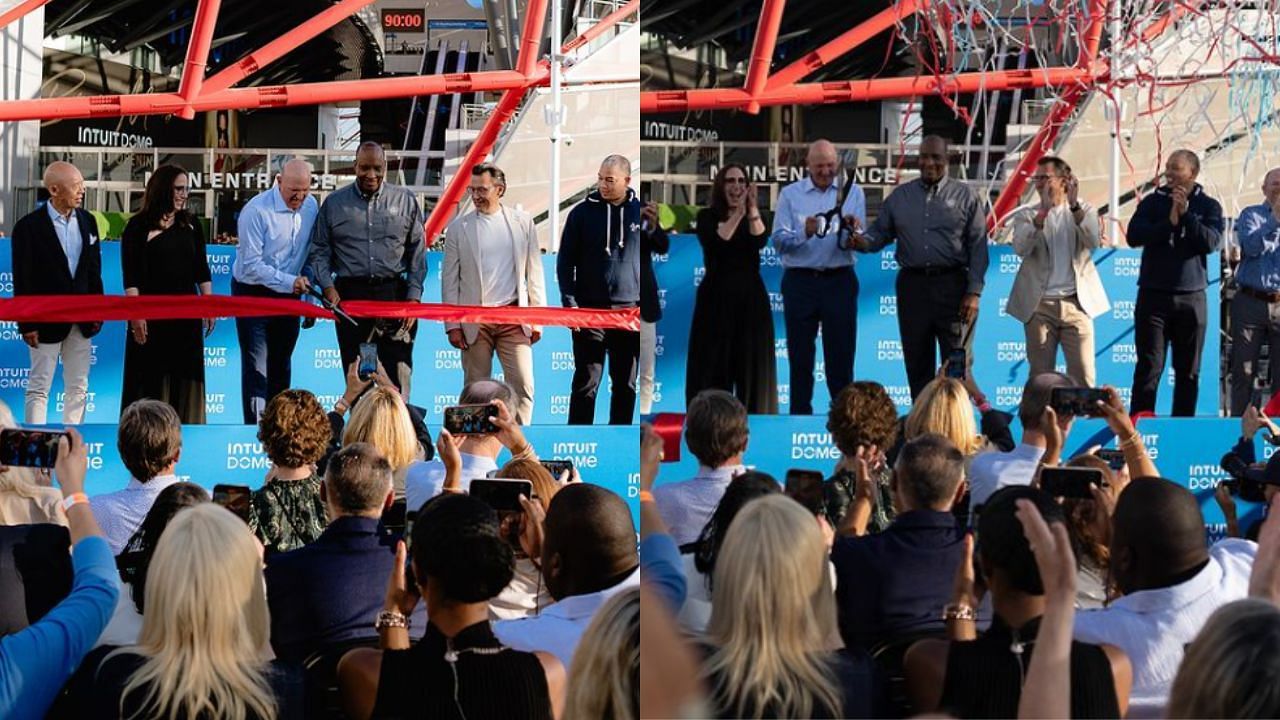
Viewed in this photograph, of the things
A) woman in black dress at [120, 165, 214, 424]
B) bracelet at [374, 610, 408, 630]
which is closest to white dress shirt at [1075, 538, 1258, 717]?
bracelet at [374, 610, 408, 630]

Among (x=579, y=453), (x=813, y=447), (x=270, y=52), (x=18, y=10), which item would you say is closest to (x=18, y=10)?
(x=18, y=10)

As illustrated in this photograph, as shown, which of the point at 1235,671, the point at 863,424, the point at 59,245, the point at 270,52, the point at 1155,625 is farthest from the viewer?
the point at 270,52

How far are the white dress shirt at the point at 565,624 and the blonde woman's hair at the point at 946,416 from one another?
1.64ft

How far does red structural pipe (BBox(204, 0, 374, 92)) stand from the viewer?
4949 millimetres

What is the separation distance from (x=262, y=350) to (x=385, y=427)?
1651 mm

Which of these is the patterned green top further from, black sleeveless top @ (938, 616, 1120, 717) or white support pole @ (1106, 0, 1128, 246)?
white support pole @ (1106, 0, 1128, 246)

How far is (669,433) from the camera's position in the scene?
70.1 inches

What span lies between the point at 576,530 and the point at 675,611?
29cm

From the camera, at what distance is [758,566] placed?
155cm

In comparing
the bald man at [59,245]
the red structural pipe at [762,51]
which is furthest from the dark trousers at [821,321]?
the bald man at [59,245]

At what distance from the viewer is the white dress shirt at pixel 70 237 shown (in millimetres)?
3861

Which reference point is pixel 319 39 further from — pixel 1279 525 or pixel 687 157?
pixel 1279 525

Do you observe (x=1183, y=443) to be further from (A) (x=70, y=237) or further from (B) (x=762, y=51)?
(A) (x=70, y=237)

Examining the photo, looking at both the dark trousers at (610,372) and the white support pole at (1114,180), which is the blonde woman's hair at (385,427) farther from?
the white support pole at (1114,180)
